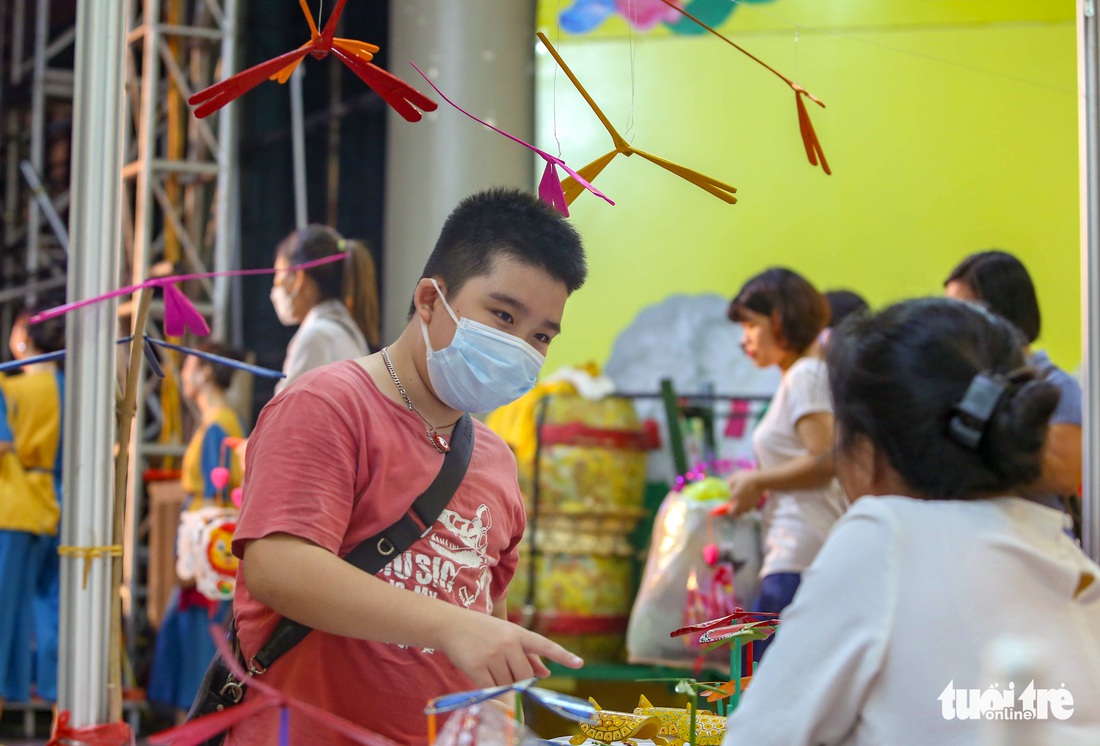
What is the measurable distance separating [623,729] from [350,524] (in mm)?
411

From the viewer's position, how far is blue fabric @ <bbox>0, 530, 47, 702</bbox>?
4398 millimetres

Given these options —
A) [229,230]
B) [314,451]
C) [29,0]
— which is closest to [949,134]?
[229,230]

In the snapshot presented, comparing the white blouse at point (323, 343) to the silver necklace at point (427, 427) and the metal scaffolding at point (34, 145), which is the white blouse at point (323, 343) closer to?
the silver necklace at point (427, 427)

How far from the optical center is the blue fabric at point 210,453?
455cm

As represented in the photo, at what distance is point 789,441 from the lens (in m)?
3.11

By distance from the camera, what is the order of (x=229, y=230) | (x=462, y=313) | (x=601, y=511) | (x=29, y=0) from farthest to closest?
(x=29, y=0) < (x=229, y=230) < (x=601, y=511) < (x=462, y=313)

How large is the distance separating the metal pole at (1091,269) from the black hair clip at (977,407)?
2.13 ft

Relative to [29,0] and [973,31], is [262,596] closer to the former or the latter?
[973,31]

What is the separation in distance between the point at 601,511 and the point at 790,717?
3.40 meters

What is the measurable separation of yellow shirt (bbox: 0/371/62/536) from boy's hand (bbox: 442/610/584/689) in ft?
12.0

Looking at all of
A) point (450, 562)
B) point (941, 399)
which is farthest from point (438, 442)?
point (941, 399)

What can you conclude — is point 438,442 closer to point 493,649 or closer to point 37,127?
point 493,649

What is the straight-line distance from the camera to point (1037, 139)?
4520 mm

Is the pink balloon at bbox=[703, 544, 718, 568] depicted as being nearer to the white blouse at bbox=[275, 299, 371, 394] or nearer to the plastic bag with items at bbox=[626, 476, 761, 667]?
the plastic bag with items at bbox=[626, 476, 761, 667]
